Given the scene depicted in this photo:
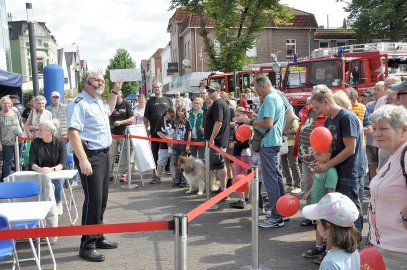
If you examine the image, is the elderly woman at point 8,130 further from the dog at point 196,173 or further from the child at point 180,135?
the dog at point 196,173

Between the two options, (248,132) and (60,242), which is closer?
(60,242)

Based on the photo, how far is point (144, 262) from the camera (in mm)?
4738

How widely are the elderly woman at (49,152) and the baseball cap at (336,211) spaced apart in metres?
4.35

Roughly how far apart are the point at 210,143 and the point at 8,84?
24.1 ft

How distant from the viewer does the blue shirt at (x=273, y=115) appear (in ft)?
17.8

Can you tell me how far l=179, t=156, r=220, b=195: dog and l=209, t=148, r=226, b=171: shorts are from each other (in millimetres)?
605

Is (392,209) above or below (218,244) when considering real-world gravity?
above

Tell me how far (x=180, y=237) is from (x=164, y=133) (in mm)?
6371

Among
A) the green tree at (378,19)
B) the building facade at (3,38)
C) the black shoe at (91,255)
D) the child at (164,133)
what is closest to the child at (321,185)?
the black shoe at (91,255)

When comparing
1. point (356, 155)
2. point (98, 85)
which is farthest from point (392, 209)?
point (98, 85)

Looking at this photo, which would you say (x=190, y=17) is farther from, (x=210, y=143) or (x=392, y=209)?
(x=392, y=209)

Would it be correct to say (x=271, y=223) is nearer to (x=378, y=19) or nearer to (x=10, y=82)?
(x=10, y=82)

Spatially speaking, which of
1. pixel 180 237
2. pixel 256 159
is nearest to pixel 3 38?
pixel 256 159

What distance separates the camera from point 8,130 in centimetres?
854
